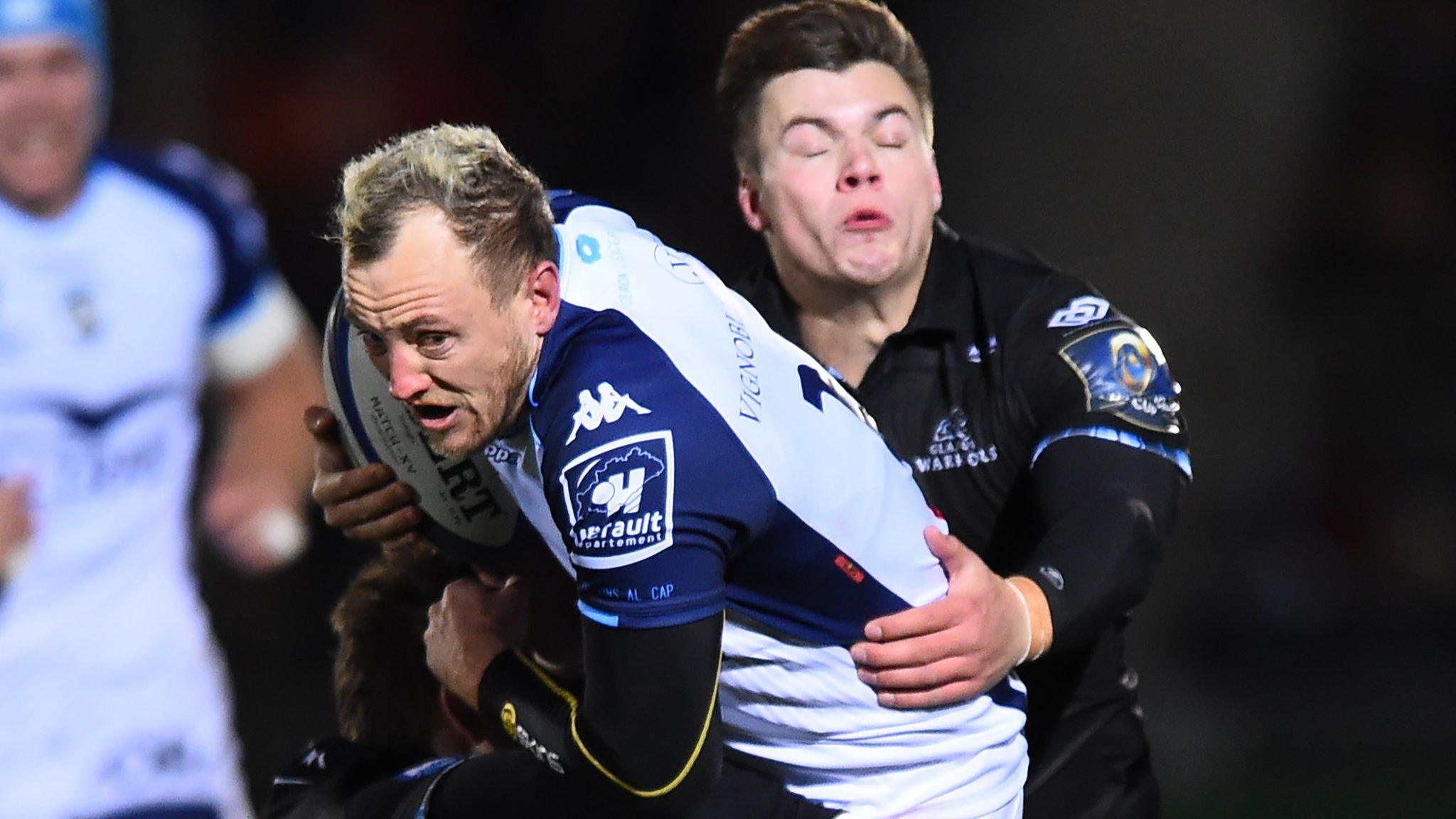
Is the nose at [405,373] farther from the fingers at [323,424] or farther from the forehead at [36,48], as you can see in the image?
the forehead at [36,48]

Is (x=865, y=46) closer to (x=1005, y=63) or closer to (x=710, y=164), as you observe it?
(x=710, y=164)

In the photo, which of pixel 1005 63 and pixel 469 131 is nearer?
pixel 469 131

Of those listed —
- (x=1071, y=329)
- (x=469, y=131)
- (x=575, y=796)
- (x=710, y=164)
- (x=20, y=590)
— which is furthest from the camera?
(x=710, y=164)

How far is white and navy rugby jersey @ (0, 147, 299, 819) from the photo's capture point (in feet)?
13.3

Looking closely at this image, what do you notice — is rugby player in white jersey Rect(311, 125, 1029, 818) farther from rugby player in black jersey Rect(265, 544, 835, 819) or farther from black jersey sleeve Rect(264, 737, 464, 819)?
black jersey sleeve Rect(264, 737, 464, 819)

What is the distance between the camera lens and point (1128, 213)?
7871 millimetres

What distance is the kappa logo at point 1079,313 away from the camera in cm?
302

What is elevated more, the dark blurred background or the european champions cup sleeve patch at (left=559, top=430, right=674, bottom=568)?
the european champions cup sleeve patch at (left=559, top=430, right=674, bottom=568)

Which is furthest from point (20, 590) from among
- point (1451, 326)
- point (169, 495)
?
point (1451, 326)

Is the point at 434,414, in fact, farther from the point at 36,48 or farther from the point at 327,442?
the point at 36,48

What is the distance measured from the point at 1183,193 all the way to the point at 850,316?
16.7 feet

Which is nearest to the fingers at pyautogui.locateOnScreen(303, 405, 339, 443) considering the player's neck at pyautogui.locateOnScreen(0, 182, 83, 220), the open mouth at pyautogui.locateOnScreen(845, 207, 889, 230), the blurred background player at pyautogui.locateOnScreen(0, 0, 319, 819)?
the open mouth at pyautogui.locateOnScreen(845, 207, 889, 230)

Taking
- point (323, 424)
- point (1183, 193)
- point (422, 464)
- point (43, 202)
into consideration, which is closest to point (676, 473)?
point (422, 464)

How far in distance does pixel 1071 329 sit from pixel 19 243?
7.79 feet
